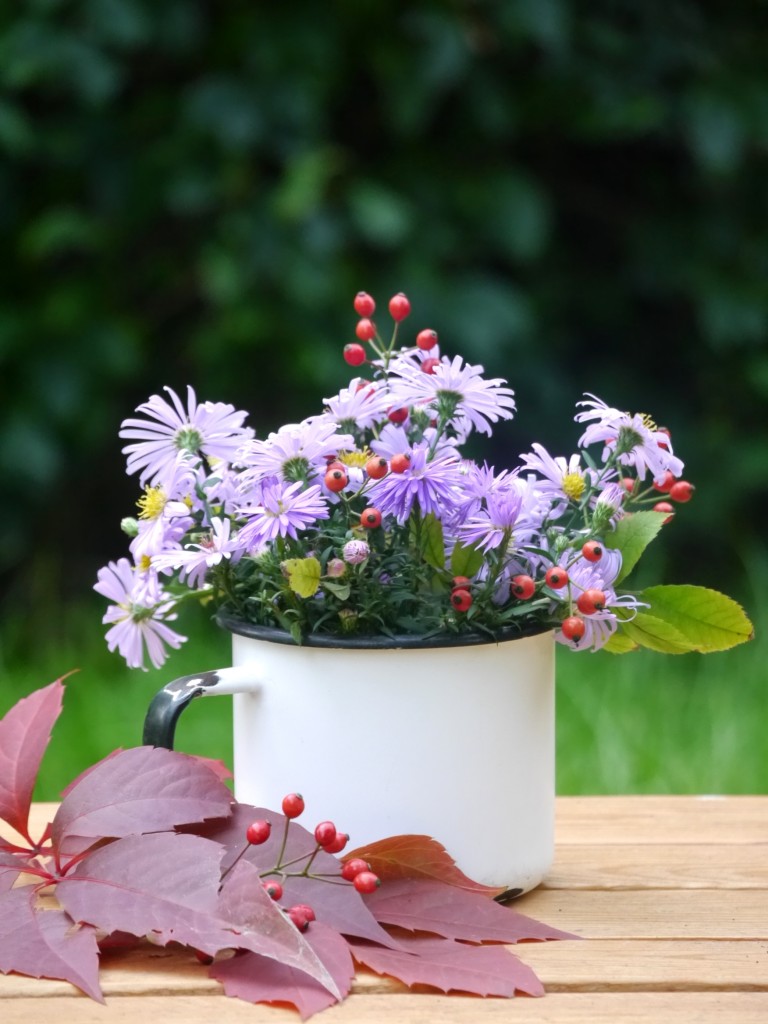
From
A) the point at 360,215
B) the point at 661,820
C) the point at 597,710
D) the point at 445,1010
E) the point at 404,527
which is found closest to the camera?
the point at 445,1010

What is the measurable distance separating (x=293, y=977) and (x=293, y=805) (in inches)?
3.2

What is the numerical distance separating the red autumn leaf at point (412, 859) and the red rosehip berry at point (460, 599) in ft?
0.41

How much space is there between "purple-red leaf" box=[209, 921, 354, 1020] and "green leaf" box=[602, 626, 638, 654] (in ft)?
0.77

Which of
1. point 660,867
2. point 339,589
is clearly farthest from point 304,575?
point 660,867

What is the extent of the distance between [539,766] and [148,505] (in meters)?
0.28

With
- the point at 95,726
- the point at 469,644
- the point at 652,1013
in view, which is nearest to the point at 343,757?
the point at 469,644

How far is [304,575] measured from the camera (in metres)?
0.68

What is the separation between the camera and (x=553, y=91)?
2109mm

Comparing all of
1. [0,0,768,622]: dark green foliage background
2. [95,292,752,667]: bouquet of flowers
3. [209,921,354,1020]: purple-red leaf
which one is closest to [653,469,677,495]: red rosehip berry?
[95,292,752,667]: bouquet of flowers

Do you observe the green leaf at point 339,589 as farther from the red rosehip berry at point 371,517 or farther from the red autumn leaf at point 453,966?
the red autumn leaf at point 453,966

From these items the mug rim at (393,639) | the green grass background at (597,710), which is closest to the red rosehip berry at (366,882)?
the mug rim at (393,639)

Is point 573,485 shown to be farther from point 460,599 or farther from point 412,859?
point 412,859

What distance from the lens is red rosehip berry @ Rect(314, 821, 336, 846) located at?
0.65 metres

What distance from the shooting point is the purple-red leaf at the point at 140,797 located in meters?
0.67
